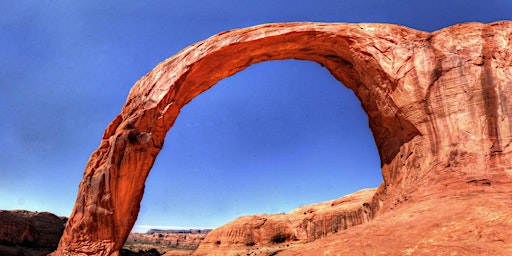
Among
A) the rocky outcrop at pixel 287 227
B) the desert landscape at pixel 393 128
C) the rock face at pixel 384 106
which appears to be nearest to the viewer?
the desert landscape at pixel 393 128

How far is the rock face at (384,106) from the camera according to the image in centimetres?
919

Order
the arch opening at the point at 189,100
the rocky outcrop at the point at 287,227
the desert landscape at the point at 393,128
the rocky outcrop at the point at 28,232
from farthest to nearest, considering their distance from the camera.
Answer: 1. the rocky outcrop at the point at 287,227
2. the rocky outcrop at the point at 28,232
3. the arch opening at the point at 189,100
4. the desert landscape at the point at 393,128

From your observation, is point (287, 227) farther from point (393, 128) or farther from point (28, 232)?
point (393, 128)

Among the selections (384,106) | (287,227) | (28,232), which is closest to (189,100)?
(384,106)

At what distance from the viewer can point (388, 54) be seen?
37.4 ft

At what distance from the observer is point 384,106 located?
39.7ft

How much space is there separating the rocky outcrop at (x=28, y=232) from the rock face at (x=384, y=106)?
1522cm

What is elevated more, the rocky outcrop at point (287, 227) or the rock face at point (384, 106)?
the rock face at point (384, 106)

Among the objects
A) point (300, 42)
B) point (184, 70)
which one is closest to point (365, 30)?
point (300, 42)

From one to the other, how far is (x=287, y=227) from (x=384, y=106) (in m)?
32.8

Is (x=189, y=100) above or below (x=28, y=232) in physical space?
above

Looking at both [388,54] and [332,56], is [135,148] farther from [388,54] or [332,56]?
[388,54]

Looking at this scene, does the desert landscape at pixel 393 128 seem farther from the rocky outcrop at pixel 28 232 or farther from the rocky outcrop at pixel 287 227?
the rocky outcrop at pixel 287 227

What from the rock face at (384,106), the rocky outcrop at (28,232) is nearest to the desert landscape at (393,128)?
the rock face at (384,106)
